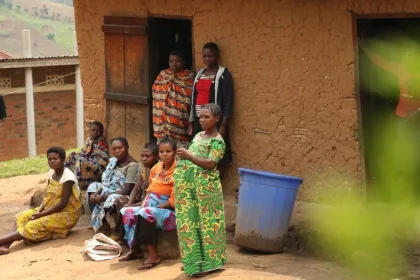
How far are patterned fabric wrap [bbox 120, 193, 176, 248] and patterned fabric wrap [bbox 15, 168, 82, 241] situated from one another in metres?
1.12

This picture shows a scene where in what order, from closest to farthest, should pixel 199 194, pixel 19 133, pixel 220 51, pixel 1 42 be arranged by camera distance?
pixel 199 194 < pixel 220 51 < pixel 19 133 < pixel 1 42

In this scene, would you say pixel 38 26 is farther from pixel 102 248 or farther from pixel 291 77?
pixel 291 77

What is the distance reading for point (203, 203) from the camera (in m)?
6.11

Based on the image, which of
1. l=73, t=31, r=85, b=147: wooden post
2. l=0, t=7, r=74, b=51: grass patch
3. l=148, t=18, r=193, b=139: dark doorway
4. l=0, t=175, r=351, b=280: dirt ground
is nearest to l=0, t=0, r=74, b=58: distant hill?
l=0, t=7, r=74, b=51: grass patch

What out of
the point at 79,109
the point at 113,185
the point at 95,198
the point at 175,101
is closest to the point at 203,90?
the point at 175,101

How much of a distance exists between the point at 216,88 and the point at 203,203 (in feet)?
5.79

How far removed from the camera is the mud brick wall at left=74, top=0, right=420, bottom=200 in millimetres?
6793

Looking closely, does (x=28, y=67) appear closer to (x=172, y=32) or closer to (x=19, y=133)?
(x=19, y=133)


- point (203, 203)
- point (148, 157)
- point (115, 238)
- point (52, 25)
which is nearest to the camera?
point (203, 203)

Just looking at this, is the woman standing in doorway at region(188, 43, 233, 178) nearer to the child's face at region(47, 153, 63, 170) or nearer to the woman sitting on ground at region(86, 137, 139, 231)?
the woman sitting on ground at region(86, 137, 139, 231)

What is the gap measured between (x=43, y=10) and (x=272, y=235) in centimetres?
5084

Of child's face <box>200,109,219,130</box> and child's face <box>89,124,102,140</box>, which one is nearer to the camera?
child's face <box>200,109,219,130</box>

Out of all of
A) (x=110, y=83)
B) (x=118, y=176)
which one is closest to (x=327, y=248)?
(x=118, y=176)

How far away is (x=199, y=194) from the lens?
6.09 meters
